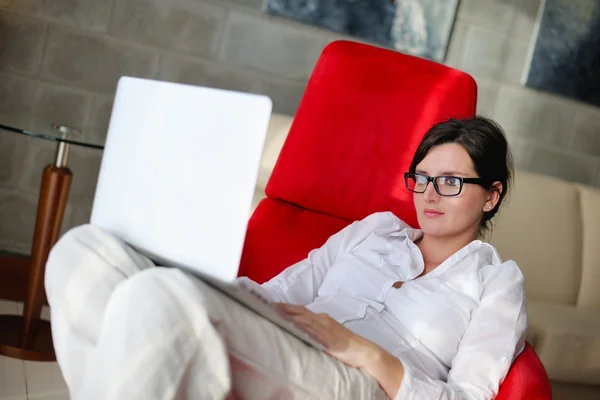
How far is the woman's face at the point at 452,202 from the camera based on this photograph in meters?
1.44

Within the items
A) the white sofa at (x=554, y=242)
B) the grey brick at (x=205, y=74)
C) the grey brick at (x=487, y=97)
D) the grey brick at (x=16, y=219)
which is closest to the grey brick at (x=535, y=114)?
the grey brick at (x=487, y=97)

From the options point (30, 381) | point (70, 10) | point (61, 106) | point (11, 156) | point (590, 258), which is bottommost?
point (30, 381)

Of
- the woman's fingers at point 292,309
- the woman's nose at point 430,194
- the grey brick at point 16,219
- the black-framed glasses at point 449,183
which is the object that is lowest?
the grey brick at point 16,219

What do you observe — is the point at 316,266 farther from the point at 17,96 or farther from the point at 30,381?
the point at 17,96

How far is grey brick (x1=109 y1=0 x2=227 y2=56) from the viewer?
2.51 meters

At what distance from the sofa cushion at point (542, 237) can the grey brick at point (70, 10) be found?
1.53m

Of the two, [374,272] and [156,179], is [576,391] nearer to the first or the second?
[374,272]

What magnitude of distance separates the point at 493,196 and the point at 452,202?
0.12m

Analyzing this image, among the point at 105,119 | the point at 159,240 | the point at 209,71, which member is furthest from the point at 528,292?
the point at 159,240

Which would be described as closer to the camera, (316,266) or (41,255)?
(316,266)

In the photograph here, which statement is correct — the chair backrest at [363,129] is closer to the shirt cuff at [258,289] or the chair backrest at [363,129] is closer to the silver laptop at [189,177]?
the shirt cuff at [258,289]

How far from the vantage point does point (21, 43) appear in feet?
7.97

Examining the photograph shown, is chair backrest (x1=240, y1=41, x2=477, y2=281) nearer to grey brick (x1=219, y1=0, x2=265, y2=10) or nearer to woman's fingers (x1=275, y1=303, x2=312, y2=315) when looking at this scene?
woman's fingers (x1=275, y1=303, x2=312, y2=315)

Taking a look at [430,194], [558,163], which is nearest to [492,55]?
[558,163]
